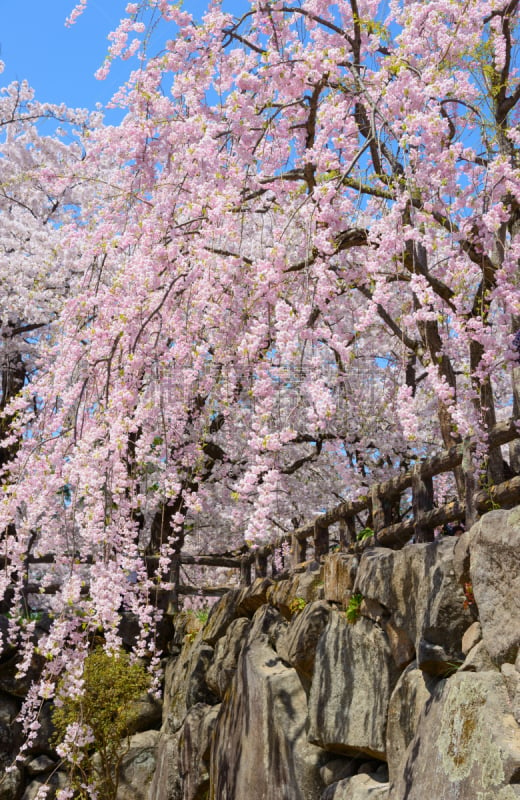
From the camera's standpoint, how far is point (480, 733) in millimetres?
4047

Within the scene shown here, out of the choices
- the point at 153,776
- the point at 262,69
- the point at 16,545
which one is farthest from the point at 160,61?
the point at 153,776

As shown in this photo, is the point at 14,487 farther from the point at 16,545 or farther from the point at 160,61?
the point at 160,61

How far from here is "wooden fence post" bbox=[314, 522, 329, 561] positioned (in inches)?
325

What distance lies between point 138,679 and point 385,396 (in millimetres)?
5305

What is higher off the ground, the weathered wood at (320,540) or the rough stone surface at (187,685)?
the weathered wood at (320,540)

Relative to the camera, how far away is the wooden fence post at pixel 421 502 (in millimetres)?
6027

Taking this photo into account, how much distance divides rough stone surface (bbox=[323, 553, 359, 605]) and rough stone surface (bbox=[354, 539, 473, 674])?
0.32m

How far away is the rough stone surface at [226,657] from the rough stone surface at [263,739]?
644 mm

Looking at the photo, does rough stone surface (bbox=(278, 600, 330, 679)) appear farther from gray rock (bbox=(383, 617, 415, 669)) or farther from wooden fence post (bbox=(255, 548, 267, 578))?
wooden fence post (bbox=(255, 548, 267, 578))

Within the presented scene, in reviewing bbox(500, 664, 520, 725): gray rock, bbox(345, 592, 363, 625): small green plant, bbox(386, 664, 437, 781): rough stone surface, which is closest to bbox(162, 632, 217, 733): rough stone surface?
bbox(345, 592, 363, 625): small green plant

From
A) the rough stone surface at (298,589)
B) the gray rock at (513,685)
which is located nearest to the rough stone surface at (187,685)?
the rough stone surface at (298,589)

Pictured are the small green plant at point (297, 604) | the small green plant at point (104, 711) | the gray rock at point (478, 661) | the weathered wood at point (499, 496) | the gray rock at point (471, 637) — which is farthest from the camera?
the small green plant at point (104, 711)

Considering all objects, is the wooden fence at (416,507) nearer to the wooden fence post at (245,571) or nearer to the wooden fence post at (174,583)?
the wooden fence post at (245,571)

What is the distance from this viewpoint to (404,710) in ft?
17.1
